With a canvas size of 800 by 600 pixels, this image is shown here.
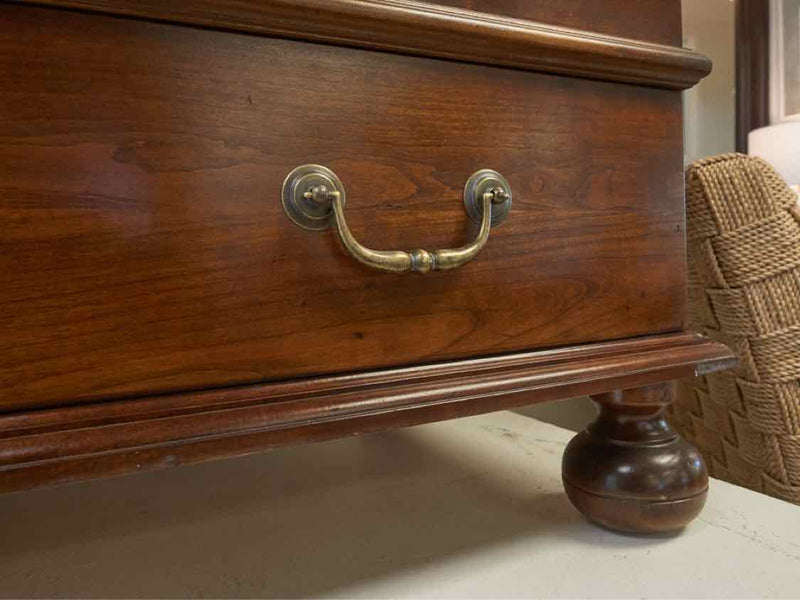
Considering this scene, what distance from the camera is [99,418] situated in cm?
33

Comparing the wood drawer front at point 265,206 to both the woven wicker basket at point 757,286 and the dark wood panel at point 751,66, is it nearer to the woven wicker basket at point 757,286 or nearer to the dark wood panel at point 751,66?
the woven wicker basket at point 757,286

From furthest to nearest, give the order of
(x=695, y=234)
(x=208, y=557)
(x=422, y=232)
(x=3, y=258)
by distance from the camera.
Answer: (x=695, y=234) → (x=208, y=557) → (x=422, y=232) → (x=3, y=258)

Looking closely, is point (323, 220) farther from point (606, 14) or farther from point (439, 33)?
point (606, 14)

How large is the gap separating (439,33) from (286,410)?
0.25 m

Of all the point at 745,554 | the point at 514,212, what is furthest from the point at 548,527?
the point at 514,212

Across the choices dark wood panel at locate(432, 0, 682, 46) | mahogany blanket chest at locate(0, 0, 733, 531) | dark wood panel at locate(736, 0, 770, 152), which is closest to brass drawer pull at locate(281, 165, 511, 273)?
mahogany blanket chest at locate(0, 0, 733, 531)

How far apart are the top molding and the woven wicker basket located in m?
0.16

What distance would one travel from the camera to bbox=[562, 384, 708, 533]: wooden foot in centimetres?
52

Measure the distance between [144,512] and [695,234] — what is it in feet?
2.08

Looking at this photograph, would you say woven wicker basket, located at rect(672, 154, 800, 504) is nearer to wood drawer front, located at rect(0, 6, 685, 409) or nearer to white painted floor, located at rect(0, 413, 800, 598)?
white painted floor, located at rect(0, 413, 800, 598)

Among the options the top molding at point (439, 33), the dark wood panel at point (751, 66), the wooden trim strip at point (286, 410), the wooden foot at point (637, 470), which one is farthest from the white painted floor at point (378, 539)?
the dark wood panel at point (751, 66)

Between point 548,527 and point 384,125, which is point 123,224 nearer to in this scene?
point 384,125

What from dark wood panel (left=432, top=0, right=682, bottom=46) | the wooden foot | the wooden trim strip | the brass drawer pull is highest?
dark wood panel (left=432, top=0, right=682, bottom=46)

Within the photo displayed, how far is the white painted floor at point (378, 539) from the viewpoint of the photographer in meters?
0.47
